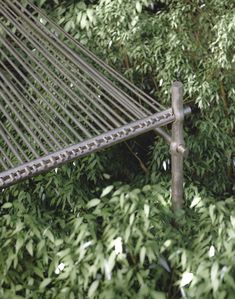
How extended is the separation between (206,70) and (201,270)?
127 centimetres

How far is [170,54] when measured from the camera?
2.20m

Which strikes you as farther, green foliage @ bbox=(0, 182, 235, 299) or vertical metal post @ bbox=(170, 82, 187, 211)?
vertical metal post @ bbox=(170, 82, 187, 211)

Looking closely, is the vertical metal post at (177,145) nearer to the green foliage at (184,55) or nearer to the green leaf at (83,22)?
the green foliage at (184,55)

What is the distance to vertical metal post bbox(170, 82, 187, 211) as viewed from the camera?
161cm

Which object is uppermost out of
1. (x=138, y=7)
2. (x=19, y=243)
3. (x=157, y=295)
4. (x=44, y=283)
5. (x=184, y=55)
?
(x=138, y=7)

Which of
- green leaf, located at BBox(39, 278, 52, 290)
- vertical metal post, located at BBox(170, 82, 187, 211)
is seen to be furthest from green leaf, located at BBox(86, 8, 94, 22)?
green leaf, located at BBox(39, 278, 52, 290)

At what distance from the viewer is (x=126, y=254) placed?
133 centimetres

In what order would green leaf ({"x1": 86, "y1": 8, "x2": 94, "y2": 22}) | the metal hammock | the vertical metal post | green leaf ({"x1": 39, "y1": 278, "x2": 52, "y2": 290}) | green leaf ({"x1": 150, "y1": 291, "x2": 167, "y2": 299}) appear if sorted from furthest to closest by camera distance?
green leaf ({"x1": 86, "y1": 8, "x2": 94, "y2": 22}), the vertical metal post, the metal hammock, green leaf ({"x1": 39, "y1": 278, "x2": 52, "y2": 290}), green leaf ({"x1": 150, "y1": 291, "x2": 167, "y2": 299})

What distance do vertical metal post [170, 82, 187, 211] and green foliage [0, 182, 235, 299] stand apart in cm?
11

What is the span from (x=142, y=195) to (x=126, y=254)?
0.27 m

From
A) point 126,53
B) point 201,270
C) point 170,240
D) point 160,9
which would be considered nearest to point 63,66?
point 126,53

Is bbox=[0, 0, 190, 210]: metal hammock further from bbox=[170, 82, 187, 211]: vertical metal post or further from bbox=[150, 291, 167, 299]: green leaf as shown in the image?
bbox=[150, 291, 167, 299]: green leaf

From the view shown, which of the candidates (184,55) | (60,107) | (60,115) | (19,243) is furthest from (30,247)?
(184,55)

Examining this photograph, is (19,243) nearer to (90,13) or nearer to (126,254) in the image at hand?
(126,254)
